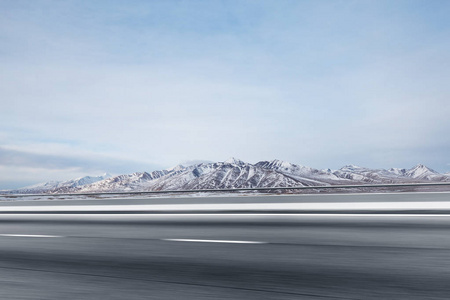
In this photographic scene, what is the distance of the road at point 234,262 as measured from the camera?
4004mm

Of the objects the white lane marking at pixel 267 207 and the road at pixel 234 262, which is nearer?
the road at pixel 234 262

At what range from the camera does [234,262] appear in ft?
17.4

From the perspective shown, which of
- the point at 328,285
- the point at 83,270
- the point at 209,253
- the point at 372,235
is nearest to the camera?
the point at 328,285

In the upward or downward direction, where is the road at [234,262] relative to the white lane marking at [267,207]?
downward

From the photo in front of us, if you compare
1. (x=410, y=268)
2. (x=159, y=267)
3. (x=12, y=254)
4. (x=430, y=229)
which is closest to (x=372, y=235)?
(x=430, y=229)

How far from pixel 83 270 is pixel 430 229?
6423mm

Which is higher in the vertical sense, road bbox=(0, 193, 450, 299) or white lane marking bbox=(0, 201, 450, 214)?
white lane marking bbox=(0, 201, 450, 214)

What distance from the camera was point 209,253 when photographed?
5.95m

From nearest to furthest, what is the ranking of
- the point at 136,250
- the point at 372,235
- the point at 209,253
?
the point at 209,253
the point at 136,250
the point at 372,235

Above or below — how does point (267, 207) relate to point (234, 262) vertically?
above

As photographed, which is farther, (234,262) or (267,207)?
(267,207)

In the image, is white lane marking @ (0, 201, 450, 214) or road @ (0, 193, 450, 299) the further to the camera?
white lane marking @ (0, 201, 450, 214)

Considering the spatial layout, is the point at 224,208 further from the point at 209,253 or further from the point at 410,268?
the point at 410,268

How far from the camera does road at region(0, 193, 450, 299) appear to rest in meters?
4.00
